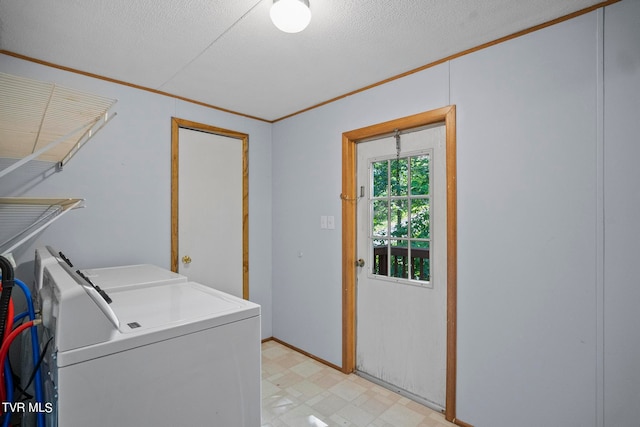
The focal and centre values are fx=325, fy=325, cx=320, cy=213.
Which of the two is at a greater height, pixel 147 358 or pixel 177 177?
pixel 177 177

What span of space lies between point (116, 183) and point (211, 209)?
2.58ft

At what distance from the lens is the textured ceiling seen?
1585 mm

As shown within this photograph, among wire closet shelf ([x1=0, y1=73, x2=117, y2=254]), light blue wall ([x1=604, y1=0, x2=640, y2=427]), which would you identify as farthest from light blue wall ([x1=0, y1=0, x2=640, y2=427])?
wire closet shelf ([x1=0, y1=73, x2=117, y2=254])

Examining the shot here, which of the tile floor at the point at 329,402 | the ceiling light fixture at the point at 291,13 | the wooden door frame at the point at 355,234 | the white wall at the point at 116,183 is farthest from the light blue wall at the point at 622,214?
the white wall at the point at 116,183

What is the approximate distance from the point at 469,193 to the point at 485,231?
0.25m

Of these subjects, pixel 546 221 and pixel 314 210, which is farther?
pixel 314 210

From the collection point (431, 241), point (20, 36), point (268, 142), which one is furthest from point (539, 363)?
point (20, 36)

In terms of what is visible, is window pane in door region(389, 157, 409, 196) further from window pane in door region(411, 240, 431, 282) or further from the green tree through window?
window pane in door region(411, 240, 431, 282)

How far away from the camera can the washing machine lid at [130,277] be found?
1727mm

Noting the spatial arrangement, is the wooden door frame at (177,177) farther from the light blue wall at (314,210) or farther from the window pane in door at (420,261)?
the window pane in door at (420,261)

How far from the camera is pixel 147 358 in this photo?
1.08 metres

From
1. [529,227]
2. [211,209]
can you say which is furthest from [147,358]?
[211,209]

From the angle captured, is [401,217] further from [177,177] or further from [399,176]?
[177,177]

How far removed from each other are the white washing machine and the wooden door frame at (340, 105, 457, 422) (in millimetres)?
1326
